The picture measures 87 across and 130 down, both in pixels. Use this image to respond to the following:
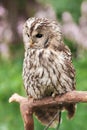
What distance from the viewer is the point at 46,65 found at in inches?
105

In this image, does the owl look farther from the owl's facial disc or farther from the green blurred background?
the green blurred background

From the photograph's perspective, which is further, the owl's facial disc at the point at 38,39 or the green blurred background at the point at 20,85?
the green blurred background at the point at 20,85

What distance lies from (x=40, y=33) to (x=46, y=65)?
193 mm

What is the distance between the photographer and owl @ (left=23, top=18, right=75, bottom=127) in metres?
2.53

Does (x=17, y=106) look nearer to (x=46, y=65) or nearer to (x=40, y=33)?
(x=46, y=65)

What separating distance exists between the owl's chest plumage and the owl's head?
0.04 meters

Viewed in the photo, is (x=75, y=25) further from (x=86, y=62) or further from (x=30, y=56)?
(x=30, y=56)

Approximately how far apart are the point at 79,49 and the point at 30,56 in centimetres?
299

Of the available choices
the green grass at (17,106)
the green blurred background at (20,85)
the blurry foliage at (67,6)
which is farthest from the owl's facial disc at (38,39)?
the blurry foliage at (67,6)

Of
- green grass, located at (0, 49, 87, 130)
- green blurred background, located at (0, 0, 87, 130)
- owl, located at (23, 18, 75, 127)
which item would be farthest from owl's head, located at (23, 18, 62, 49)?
green grass, located at (0, 49, 87, 130)

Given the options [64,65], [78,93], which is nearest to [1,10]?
[64,65]

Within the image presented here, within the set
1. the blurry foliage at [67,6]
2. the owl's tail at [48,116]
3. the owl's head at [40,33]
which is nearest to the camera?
the owl's head at [40,33]

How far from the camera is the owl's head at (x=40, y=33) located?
2.49 m

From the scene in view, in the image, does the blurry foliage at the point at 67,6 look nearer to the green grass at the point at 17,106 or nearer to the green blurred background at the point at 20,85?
the green blurred background at the point at 20,85
